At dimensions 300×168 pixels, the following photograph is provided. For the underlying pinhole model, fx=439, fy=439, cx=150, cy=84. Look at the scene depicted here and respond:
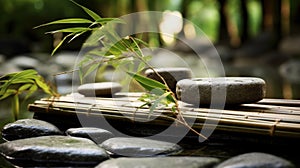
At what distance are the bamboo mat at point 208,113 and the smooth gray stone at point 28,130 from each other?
0.94 ft

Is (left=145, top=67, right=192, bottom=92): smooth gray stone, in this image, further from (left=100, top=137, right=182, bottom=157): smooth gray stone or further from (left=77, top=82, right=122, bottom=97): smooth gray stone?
(left=100, top=137, right=182, bottom=157): smooth gray stone

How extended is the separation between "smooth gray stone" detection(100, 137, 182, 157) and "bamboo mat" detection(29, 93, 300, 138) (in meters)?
0.20

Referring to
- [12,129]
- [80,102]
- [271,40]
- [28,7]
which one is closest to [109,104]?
[80,102]

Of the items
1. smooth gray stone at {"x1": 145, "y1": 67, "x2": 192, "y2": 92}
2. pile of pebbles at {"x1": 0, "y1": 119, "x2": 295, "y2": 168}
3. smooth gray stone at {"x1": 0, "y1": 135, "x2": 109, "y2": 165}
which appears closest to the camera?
pile of pebbles at {"x1": 0, "y1": 119, "x2": 295, "y2": 168}

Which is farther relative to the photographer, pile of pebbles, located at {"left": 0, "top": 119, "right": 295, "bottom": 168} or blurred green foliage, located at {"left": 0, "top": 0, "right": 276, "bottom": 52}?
blurred green foliage, located at {"left": 0, "top": 0, "right": 276, "bottom": 52}

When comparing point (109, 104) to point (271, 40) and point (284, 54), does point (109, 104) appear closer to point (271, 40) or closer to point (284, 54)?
point (284, 54)

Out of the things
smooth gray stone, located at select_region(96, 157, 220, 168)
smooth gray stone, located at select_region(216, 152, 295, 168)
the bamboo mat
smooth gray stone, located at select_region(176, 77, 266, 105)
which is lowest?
smooth gray stone, located at select_region(96, 157, 220, 168)

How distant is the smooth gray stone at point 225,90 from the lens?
89.9 inches

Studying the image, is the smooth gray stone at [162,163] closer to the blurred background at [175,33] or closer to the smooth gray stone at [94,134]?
the smooth gray stone at [94,134]

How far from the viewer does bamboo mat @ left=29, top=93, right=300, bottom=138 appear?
6.65 ft

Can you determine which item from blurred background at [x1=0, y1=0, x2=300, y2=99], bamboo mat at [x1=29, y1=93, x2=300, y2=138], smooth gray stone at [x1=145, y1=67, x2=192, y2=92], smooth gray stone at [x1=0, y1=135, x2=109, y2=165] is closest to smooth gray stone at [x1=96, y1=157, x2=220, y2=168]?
smooth gray stone at [x1=0, y1=135, x2=109, y2=165]

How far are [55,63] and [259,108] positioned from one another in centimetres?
711

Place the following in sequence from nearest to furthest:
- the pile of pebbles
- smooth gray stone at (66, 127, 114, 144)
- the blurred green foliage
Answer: the pile of pebbles
smooth gray stone at (66, 127, 114, 144)
the blurred green foliage

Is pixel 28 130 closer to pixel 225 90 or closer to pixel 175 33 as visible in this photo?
pixel 225 90
